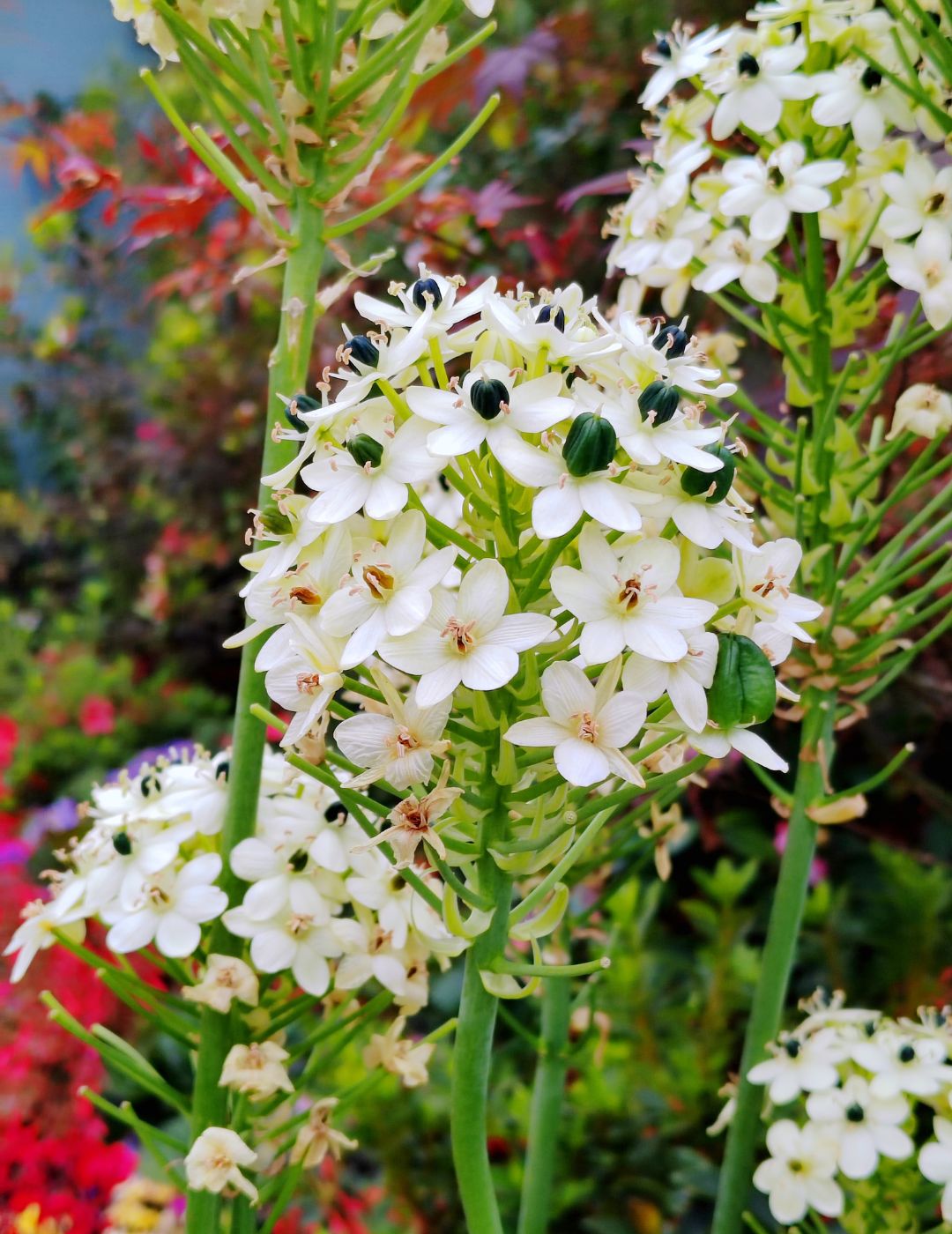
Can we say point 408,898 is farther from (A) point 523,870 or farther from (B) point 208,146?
(B) point 208,146

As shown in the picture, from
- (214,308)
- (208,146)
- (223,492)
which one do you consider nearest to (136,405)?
(214,308)

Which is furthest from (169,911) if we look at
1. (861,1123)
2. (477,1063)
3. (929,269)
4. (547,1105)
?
(929,269)

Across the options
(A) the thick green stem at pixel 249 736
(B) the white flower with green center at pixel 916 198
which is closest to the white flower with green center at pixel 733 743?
(A) the thick green stem at pixel 249 736

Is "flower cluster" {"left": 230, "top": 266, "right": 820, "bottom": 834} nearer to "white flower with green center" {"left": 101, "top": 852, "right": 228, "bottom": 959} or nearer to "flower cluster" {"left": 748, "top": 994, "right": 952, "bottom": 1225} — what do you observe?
"white flower with green center" {"left": 101, "top": 852, "right": 228, "bottom": 959}

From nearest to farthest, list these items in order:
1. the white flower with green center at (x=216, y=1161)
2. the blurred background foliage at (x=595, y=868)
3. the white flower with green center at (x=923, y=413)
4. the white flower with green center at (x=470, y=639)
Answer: the white flower with green center at (x=470, y=639) < the white flower with green center at (x=216, y=1161) < the white flower with green center at (x=923, y=413) < the blurred background foliage at (x=595, y=868)

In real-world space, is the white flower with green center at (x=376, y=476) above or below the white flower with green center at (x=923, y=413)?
above

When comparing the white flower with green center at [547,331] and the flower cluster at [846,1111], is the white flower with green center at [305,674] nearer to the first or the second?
the white flower with green center at [547,331]

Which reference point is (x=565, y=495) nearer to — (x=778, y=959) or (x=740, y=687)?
(x=740, y=687)
